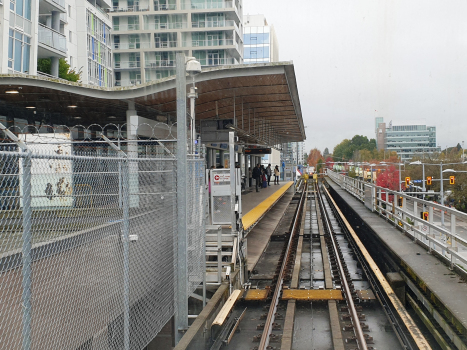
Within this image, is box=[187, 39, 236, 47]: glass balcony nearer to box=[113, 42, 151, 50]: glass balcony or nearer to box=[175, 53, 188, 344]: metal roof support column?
box=[113, 42, 151, 50]: glass balcony

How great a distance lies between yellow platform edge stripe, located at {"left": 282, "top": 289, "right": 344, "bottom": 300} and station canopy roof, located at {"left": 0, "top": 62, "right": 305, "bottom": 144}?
5509 mm

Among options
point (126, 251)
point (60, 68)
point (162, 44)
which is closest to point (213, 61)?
point (60, 68)

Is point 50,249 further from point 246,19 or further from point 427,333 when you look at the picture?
point 246,19

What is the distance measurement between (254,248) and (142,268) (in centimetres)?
879

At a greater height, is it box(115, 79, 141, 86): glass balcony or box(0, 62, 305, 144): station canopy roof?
box(115, 79, 141, 86): glass balcony

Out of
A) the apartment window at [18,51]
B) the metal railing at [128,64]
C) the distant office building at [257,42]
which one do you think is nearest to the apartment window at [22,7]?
the apartment window at [18,51]

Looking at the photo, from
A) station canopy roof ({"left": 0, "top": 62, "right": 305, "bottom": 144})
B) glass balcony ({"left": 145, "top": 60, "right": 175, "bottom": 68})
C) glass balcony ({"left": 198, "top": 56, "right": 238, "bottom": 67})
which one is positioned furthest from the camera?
glass balcony ({"left": 198, "top": 56, "right": 238, "bottom": 67})

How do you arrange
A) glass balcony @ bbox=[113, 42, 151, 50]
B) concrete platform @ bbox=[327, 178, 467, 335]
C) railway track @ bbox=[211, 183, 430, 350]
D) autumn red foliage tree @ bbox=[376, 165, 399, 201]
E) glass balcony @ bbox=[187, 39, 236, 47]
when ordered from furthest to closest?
A: autumn red foliage tree @ bbox=[376, 165, 399, 201] → glass balcony @ bbox=[187, 39, 236, 47] → glass balcony @ bbox=[113, 42, 151, 50] → railway track @ bbox=[211, 183, 430, 350] → concrete platform @ bbox=[327, 178, 467, 335]

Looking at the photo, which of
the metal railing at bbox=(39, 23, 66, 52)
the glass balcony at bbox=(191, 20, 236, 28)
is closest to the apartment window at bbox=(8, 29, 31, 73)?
the metal railing at bbox=(39, 23, 66, 52)

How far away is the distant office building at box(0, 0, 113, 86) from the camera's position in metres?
20.4

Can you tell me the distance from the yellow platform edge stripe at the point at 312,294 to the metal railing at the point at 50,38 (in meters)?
20.7

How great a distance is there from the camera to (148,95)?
13086 mm

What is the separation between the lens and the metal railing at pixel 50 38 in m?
24.8

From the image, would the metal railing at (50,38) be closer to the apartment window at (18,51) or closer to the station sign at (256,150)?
the apartment window at (18,51)
